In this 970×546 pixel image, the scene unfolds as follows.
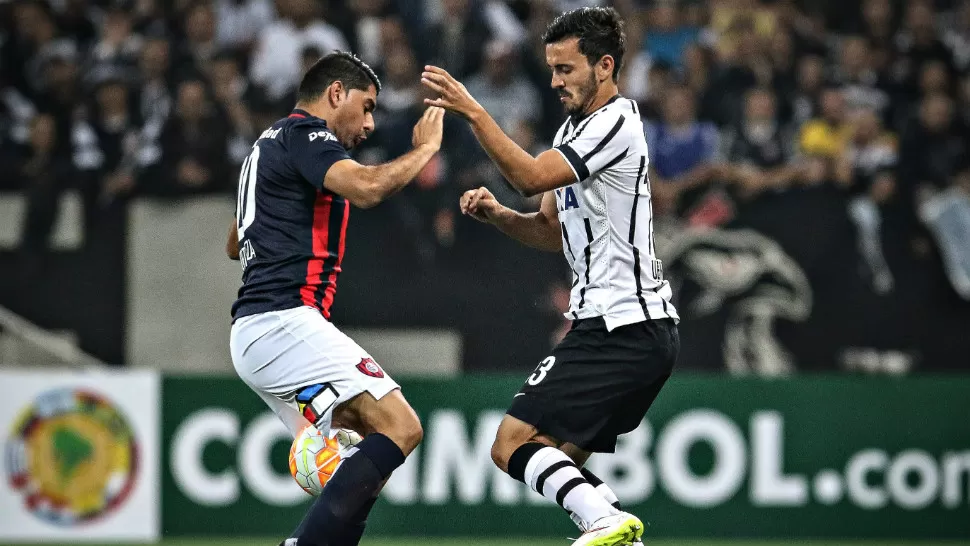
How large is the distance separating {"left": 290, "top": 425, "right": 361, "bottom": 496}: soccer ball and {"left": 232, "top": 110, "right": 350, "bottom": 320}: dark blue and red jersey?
24.1 inches

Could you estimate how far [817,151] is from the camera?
36.0 feet

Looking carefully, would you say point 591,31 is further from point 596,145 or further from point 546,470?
point 546,470

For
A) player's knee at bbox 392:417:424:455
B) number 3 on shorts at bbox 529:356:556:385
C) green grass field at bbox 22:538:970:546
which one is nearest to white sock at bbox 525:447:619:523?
number 3 on shorts at bbox 529:356:556:385

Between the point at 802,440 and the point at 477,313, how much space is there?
251 cm

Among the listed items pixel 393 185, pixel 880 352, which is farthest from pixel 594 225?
pixel 880 352

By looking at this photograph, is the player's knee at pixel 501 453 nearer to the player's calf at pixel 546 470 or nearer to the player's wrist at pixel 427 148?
the player's calf at pixel 546 470

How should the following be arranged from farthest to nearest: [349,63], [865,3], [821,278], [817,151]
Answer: [865,3] < [817,151] < [821,278] < [349,63]

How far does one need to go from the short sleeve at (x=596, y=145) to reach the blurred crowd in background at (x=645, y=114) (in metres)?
4.56

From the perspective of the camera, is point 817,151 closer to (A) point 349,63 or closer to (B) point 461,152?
(B) point 461,152

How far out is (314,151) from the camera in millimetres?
5445

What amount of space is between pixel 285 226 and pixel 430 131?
71 cm

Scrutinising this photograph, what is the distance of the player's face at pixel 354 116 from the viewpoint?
573cm

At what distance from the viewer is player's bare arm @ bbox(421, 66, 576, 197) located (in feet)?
17.3

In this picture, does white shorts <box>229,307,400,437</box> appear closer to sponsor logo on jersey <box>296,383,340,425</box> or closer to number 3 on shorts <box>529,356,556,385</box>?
sponsor logo on jersey <box>296,383,340,425</box>
